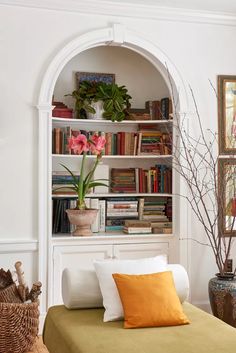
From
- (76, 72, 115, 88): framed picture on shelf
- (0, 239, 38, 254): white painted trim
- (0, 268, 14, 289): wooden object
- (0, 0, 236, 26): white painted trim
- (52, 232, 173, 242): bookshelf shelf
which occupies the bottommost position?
(0, 268, 14, 289): wooden object

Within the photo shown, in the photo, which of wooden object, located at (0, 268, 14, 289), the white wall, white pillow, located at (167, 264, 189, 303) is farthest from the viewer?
the white wall

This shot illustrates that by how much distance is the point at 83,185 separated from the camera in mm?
4578

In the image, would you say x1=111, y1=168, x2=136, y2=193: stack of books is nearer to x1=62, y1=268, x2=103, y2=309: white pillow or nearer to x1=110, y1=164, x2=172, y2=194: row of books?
x1=110, y1=164, x2=172, y2=194: row of books

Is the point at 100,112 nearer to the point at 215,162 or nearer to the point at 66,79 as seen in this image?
the point at 66,79

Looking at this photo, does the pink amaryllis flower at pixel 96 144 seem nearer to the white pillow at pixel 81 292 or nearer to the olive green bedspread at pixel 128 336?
the white pillow at pixel 81 292

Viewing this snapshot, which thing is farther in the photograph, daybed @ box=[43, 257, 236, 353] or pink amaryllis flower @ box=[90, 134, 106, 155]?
pink amaryllis flower @ box=[90, 134, 106, 155]

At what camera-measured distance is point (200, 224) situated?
4.73m

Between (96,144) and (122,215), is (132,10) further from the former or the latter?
(122,215)

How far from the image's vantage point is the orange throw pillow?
9.84 feet

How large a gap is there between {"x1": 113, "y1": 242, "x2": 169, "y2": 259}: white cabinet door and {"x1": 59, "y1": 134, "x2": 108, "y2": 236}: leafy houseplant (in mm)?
322

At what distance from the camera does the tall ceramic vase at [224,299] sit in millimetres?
4156

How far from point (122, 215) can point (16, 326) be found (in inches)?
64.3

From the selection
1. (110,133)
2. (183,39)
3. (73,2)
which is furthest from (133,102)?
(73,2)

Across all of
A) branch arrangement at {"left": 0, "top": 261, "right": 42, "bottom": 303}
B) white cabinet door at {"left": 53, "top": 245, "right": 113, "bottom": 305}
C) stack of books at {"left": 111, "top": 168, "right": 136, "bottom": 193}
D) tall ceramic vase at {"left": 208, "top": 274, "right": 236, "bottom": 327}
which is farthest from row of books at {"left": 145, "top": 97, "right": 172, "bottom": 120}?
branch arrangement at {"left": 0, "top": 261, "right": 42, "bottom": 303}
